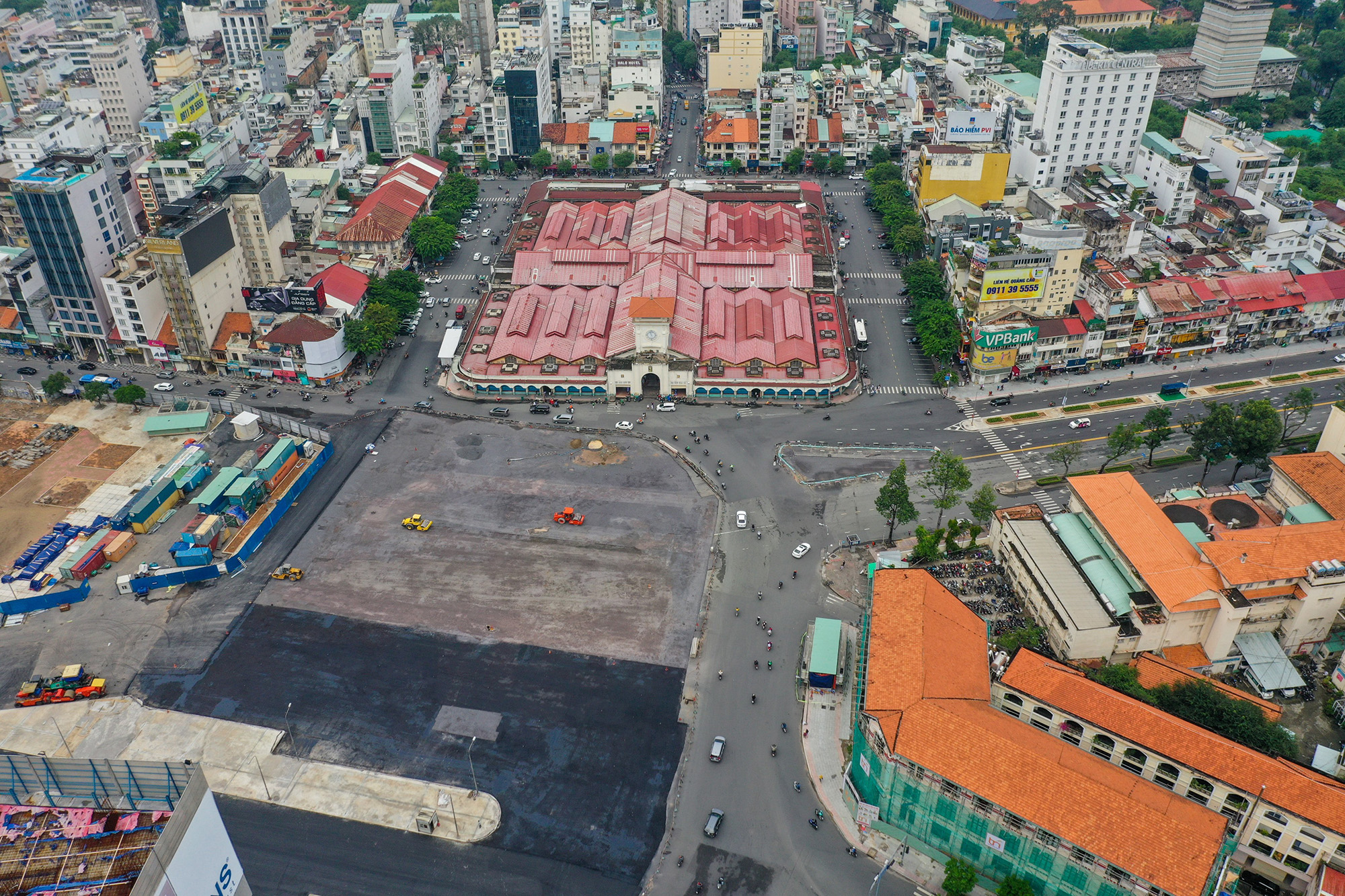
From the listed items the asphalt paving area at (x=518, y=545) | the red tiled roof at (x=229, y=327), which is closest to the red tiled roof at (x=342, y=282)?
the red tiled roof at (x=229, y=327)

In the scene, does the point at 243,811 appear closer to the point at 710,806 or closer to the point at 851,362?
the point at 710,806

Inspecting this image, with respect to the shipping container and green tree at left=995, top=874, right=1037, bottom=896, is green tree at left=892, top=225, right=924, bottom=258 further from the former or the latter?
the shipping container

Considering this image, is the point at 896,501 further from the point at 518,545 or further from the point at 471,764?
the point at 471,764

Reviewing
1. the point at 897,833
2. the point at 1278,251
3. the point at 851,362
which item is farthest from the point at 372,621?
the point at 1278,251

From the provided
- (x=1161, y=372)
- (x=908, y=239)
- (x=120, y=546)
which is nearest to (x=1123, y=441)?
(x=1161, y=372)

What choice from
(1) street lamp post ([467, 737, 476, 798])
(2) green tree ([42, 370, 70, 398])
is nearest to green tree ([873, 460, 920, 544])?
(1) street lamp post ([467, 737, 476, 798])

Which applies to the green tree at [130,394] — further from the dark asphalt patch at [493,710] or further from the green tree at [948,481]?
the green tree at [948,481]
